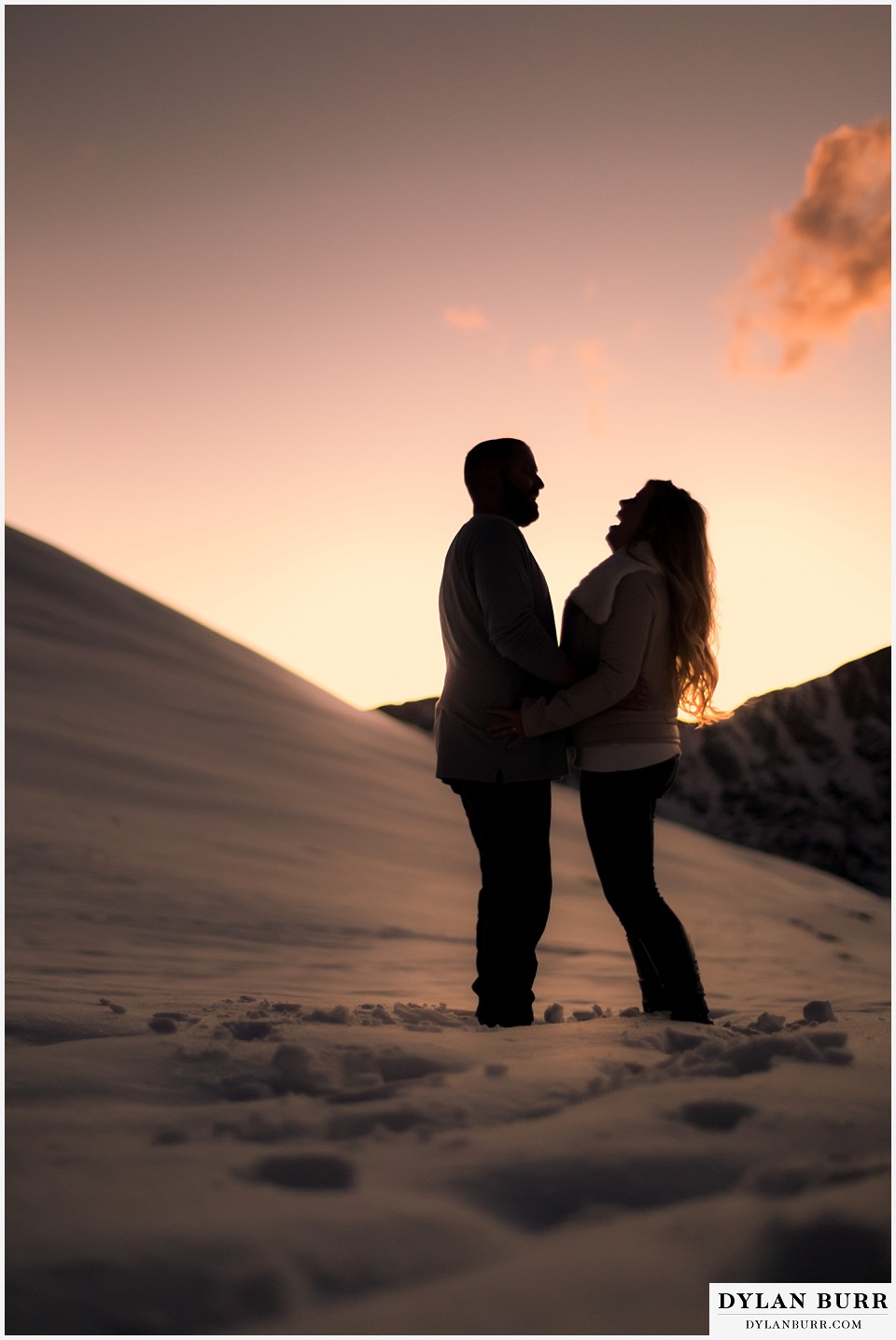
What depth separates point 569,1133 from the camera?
1.51 m

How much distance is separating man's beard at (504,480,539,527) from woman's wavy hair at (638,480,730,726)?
11.9 inches

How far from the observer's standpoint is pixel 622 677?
2.42m

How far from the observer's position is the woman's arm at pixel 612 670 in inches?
94.7

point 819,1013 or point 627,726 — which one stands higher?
point 627,726

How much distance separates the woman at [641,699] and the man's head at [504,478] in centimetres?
27

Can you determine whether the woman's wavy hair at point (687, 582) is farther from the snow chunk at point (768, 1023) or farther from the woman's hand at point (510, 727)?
the snow chunk at point (768, 1023)

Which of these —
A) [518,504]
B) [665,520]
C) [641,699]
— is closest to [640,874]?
[641,699]

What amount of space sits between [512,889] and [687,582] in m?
0.88

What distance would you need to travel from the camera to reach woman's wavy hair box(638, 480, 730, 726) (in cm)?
253

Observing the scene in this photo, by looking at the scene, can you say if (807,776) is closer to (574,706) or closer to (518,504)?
(518,504)

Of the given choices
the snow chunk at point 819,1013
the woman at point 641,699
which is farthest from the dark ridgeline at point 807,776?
the woman at point 641,699

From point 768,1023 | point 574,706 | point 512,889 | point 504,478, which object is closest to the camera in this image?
point 768,1023

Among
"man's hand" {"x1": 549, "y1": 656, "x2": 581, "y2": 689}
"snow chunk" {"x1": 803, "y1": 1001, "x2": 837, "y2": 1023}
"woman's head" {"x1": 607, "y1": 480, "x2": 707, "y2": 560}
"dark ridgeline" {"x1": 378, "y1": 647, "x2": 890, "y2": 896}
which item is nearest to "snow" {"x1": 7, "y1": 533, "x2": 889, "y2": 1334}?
"snow chunk" {"x1": 803, "y1": 1001, "x2": 837, "y2": 1023}

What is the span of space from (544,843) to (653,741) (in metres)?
0.38
